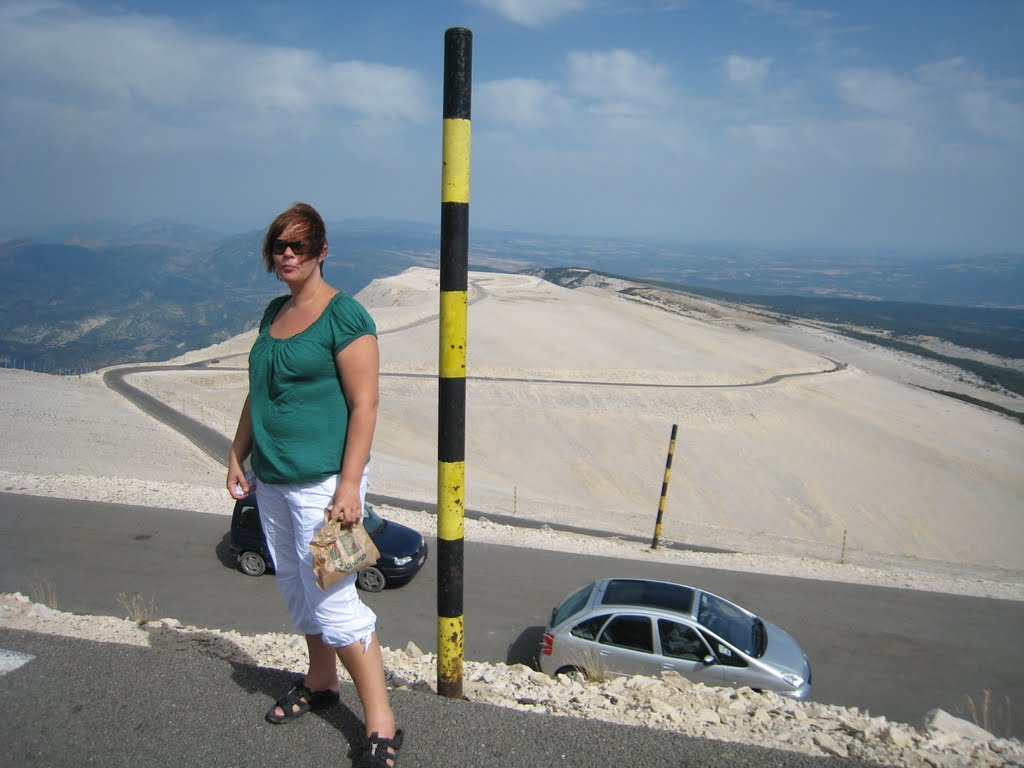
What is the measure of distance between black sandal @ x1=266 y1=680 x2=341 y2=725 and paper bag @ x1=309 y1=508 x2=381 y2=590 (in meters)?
0.83

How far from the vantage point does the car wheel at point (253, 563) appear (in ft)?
32.7

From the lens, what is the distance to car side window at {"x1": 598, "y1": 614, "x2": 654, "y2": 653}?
7.48m

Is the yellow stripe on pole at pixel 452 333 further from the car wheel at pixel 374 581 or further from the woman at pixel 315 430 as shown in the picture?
the car wheel at pixel 374 581

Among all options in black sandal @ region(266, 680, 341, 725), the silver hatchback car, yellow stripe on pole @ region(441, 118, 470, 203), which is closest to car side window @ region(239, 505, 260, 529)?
the silver hatchback car

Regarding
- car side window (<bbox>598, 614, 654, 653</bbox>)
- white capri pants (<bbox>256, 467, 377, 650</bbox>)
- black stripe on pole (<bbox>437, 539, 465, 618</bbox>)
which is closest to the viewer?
white capri pants (<bbox>256, 467, 377, 650</bbox>)

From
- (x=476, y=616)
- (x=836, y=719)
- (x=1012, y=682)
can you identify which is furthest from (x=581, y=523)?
(x=836, y=719)

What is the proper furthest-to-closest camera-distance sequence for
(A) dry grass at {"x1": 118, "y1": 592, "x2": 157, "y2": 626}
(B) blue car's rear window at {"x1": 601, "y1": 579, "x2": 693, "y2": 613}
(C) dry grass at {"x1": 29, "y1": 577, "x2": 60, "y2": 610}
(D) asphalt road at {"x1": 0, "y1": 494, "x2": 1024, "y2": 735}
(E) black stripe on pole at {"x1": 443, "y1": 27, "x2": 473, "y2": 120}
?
(D) asphalt road at {"x1": 0, "y1": 494, "x2": 1024, "y2": 735}, (C) dry grass at {"x1": 29, "y1": 577, "x2": 60, "y2": 610}, (A) dry grass at {"x1": 118, "y1": 592, "x2": 157, "y2": 626}, (B) blue car's rear window at {"x1": 601, "y1": 579, "x2": 693, "y2": 613}, (E) black stripe on pole at {"x1": 443, "y1": 27, "x2": 473, "y2": 120}

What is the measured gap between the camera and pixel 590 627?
765 centimetres

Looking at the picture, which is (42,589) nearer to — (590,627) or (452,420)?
(590,627)

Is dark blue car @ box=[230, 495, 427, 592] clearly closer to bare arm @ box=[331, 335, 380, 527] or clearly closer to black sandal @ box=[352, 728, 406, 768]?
black sandal @ box=[352, 728, 406, 768]

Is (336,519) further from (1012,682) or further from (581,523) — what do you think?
(581,523)

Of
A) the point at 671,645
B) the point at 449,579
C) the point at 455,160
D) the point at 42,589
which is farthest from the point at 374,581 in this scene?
the point at 455,160

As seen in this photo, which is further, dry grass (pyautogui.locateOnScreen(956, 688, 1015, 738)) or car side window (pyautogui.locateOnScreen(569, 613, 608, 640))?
car side window (pyautogui.locateOnScreen(569, 613, 608, 640))

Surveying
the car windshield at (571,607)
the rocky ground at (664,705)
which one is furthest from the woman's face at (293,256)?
the car windshield at (571,607)
